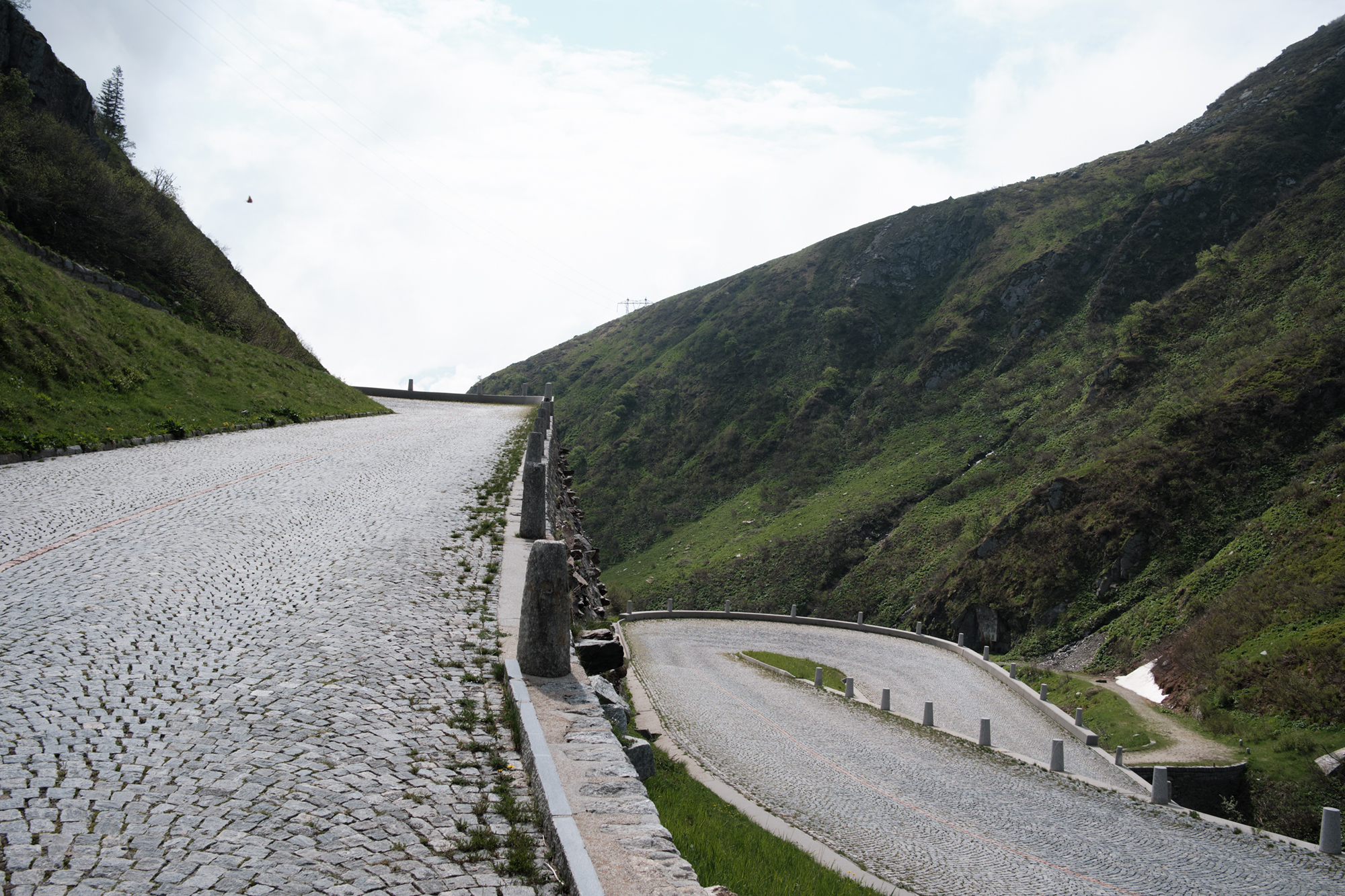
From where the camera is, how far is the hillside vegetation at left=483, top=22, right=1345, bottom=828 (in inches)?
1000

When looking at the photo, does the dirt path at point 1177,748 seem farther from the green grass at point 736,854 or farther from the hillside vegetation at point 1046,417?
→ the green grass at point 736,854

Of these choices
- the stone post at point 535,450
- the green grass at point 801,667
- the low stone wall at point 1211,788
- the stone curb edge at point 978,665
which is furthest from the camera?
the green grass at point 801,667

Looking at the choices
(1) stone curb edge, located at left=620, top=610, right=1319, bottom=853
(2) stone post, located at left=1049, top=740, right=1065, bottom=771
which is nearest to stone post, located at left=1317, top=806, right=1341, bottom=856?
(1) stone curb edge, located at left=620, top=610, right=1319, bottom=853

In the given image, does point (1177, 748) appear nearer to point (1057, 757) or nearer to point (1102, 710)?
point (1102, 710)

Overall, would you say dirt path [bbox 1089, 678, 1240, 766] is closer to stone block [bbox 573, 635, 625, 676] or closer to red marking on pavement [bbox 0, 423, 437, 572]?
stone block [bbox 573, 635, 625, 676]

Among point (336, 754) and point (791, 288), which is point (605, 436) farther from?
point (336, 754)

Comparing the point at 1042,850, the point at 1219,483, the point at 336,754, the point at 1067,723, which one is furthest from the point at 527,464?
the point at 1219,483

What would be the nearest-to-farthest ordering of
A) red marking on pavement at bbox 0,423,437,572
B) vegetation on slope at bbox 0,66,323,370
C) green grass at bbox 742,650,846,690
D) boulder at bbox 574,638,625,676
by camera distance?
boulder at bbox 574,638,625,676 < red marking on pavement at bbox 0,423,437,572 < green grass at bbox 742,650,846,690 < vegetation on slope at bbox 0,66,323,370

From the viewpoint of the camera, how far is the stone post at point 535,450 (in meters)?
14.0

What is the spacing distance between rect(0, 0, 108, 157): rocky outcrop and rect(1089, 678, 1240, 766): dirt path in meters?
44.3

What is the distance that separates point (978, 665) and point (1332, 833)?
49.1 feet

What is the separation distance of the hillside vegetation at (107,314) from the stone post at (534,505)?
980cm

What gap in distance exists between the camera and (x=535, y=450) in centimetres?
1605

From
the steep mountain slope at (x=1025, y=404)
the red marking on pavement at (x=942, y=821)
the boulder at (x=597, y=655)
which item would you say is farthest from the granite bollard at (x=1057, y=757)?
the boulder at (x=597, y=655)
